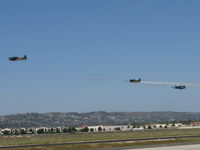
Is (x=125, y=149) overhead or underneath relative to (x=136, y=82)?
underneath

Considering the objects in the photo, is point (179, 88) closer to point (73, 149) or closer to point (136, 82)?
point (136, 82)

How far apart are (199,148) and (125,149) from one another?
40.6 feet

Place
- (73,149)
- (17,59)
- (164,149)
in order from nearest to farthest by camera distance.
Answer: (17,59) < (164,149) < (73,149)

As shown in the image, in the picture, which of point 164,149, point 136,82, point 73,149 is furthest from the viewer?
point 73,149

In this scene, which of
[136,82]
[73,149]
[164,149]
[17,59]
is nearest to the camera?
[136,82]

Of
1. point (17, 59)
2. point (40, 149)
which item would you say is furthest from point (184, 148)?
point (17, 59)

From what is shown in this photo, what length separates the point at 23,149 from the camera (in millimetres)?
78375

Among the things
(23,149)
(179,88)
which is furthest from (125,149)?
(23,149)

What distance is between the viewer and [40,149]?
7744cm

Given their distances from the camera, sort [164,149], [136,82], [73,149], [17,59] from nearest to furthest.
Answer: [136,82], [17,59], [164,149], [73,149]

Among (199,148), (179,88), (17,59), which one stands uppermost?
(17,59)

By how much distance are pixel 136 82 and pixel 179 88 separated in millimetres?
10022

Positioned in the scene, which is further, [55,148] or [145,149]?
[55,148]

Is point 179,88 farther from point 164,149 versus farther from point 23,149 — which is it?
point 23,149
